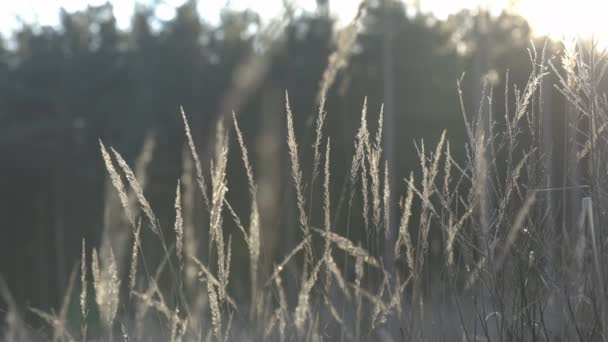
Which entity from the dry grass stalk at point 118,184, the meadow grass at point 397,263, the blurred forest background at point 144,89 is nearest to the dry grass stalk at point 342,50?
the meadow grass at point 397,263

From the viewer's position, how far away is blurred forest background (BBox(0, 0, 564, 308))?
40.0 ft

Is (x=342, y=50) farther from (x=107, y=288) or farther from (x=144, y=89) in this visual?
(x=144, y=89)

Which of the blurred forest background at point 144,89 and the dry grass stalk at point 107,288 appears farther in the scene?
the blurred forest background at point 144,89

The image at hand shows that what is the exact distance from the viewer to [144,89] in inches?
531

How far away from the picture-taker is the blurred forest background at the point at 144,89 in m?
12.2

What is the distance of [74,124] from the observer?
44.5ft

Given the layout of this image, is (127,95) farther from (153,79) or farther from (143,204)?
(143,204)

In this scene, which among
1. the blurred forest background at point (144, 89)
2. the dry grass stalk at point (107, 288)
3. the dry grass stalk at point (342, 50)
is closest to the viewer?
the dry grass stalk at point (107, 288)

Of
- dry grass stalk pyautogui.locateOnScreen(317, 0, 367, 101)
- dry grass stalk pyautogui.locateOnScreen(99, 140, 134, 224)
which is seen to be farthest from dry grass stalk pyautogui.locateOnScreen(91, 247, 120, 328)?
dry grass stalk pyautogui.locateOnScreen(317, 0, 367, 101)

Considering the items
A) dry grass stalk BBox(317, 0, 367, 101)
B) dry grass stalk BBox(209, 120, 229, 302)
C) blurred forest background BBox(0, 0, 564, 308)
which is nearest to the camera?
dry grass stalk BBox(209, 120, 229, 302)

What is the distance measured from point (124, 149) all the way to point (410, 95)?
5.20 metres

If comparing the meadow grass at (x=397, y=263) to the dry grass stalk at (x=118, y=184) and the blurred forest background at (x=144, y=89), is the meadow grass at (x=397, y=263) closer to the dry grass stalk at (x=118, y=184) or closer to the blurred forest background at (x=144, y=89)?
the dry grass stalk at (x=118, y=184)

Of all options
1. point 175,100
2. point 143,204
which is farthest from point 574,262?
point 175,100

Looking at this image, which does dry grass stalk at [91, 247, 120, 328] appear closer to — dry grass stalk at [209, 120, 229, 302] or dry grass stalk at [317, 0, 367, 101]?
dry grass stalk at [209, 120, 229, 302]
